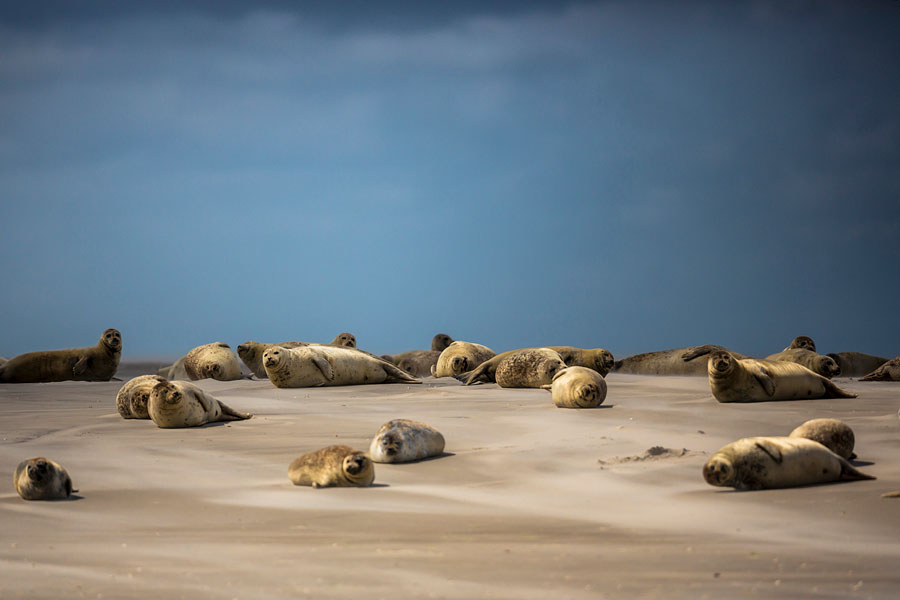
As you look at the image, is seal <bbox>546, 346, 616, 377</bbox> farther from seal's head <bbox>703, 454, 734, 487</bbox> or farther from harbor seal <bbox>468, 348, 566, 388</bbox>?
seal's head <bbox>703, 454, 734, 487</bbox>

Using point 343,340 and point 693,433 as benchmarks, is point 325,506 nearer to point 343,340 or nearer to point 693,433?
point 693,433

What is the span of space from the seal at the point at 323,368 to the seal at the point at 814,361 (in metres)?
5.31

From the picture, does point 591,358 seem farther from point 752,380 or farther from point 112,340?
point 112,340

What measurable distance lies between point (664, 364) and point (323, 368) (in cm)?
680

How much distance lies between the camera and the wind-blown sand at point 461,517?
3.21 meters

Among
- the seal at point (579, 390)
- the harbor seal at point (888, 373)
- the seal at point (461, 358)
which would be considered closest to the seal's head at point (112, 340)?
the seal at point (461, 358)

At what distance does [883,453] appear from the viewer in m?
5.93

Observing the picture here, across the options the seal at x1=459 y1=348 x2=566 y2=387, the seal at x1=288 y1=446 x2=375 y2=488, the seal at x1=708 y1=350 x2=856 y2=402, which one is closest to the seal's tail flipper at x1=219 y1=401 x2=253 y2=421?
the seal at x1=288 y1=446 x2=375 y2=488

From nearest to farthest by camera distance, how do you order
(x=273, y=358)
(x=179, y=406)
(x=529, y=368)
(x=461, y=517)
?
(x=461, y=517) → (x=179, y=406) → (x=529, y=368) → (x=273, y=358)

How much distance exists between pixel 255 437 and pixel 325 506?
105 inches

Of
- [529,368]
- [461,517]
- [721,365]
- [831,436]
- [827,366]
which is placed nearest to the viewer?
[461,517]

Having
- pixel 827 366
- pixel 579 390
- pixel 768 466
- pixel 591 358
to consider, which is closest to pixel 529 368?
pixel 591 358

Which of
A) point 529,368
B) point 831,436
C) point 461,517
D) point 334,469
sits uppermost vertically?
point 529,368

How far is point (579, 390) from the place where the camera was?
27.9 ft
